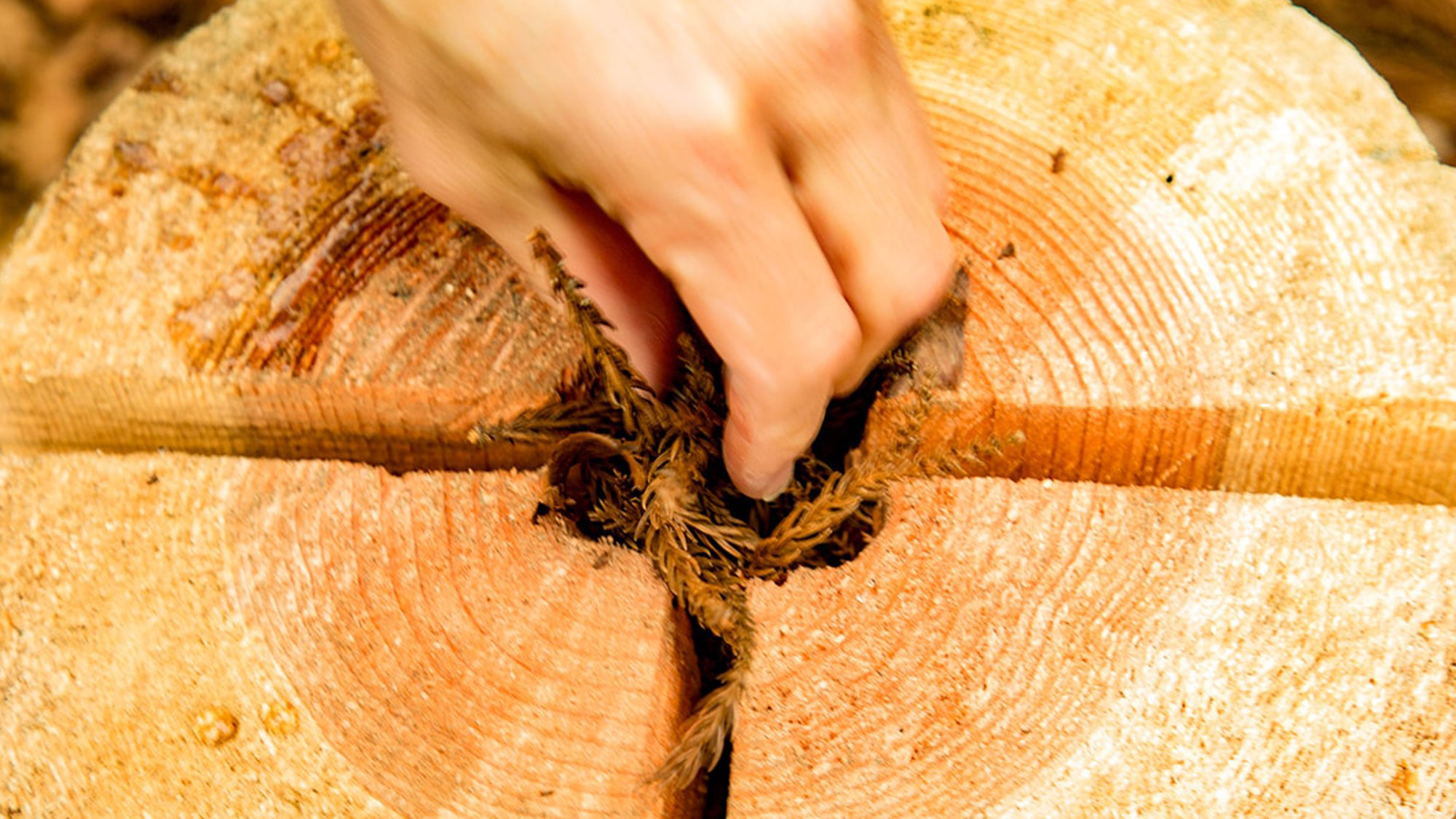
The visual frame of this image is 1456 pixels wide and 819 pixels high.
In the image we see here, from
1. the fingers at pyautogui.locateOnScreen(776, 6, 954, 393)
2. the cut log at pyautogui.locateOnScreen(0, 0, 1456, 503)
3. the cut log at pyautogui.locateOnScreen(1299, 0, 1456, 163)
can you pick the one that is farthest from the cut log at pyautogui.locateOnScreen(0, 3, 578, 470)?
the cut log at pyautogui.locateOnScreen(1299, 0, 1456, 163)

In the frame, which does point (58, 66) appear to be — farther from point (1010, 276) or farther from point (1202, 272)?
point (1202, 272)

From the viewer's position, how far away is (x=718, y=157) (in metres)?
0.78

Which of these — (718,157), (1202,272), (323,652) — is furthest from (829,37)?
→ (323,652)

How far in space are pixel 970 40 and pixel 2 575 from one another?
51.3 inches

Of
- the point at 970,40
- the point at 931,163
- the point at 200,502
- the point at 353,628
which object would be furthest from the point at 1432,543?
the point at 200,502

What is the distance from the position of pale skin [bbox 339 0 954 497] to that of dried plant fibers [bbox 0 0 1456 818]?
0.21m

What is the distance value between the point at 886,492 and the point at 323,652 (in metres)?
0.60

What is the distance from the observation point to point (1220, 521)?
1.05 meters

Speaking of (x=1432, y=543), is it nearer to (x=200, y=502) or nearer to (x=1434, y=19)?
(x=200, y=502)

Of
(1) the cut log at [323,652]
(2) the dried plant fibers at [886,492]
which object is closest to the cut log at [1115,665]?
(2) the dried plant fibers at [886,492]

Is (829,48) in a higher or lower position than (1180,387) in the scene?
higher

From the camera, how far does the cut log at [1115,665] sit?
3.17ft

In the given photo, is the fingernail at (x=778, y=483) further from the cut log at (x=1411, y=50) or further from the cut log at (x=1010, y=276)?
the cut log at (x=1411, y=50)

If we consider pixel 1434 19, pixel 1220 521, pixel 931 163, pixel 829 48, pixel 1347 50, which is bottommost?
pixel 1434 19
